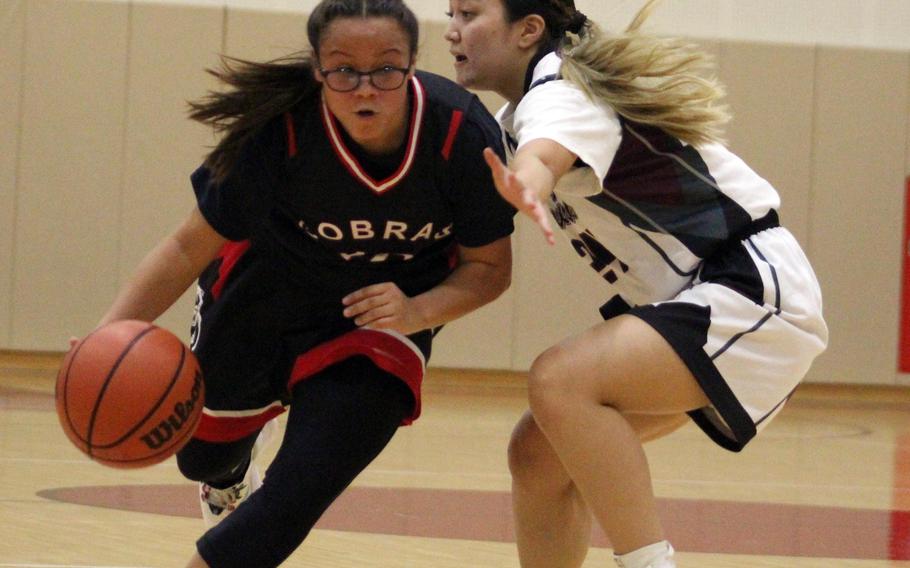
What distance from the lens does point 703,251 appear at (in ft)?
10.2

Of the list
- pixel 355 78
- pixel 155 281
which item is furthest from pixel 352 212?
pixel 155 281

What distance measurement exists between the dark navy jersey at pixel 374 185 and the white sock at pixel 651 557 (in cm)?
77

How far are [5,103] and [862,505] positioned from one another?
6.57 m

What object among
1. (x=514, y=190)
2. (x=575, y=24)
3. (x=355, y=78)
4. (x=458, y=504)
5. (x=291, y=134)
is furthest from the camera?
(x=458, y=504)

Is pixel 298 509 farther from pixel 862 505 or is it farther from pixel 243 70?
pixel 862 505

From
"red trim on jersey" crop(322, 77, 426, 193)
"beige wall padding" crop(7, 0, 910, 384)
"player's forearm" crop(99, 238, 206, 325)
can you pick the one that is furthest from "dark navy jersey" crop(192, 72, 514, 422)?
"beige wall padding" crop(7, 0, 910, 384)

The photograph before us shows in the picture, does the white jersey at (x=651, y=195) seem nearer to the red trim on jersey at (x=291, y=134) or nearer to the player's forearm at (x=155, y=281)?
the red trim on jersey at (x=291, y=134)

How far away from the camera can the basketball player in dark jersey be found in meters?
2.92

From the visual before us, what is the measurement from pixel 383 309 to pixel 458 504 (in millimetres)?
2302

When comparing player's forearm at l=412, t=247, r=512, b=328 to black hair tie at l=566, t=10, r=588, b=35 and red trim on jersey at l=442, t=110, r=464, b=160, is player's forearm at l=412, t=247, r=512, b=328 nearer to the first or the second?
red trim on jersey at l=442, t=110, r=464, b=160

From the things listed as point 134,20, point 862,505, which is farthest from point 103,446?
point 134,20

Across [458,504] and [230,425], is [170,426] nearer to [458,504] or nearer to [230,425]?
[230,425]

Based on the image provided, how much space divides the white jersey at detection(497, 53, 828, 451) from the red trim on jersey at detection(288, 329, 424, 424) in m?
0.52

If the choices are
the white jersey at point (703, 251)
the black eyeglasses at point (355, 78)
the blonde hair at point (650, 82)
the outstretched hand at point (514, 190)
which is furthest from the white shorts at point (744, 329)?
the black eyeglasses at point (355, 78)
